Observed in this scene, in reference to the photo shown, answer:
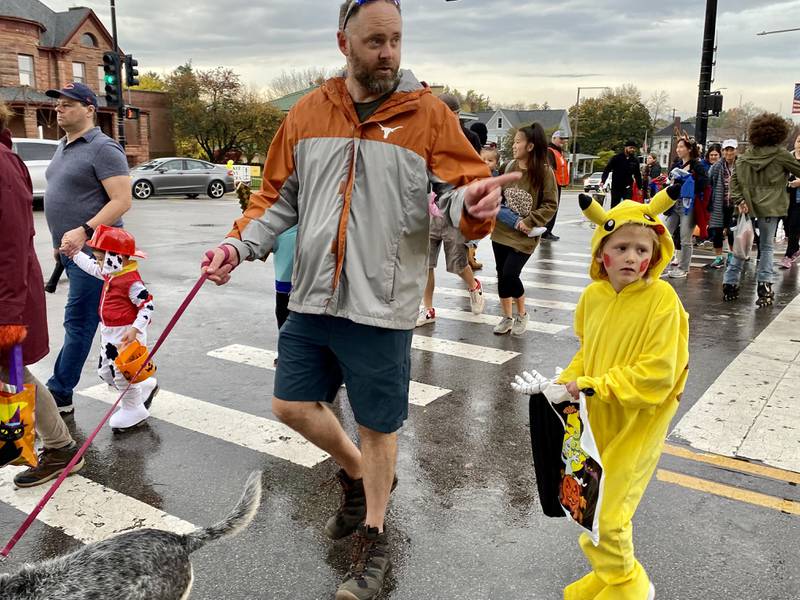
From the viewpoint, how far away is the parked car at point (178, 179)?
24750 mm

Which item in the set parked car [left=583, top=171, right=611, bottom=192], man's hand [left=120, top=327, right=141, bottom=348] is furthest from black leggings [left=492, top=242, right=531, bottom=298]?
parked car [left=583, top=171, right=611, bottom=192]

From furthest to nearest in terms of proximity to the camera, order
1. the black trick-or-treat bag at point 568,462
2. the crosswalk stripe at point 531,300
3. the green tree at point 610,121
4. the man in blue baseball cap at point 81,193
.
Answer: the green tree at point 610,121
the crosswalk stripe at point 531,300
the man in blue baseball cap at point 81,193
the black trick-or-treat bag at point 568,462

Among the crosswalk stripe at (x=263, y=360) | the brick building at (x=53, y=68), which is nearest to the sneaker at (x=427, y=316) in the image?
the crosswalk stripe at (x=263, y=360)

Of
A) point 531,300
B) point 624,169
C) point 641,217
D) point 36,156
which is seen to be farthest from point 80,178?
point 36,156

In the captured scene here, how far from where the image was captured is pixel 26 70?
134 feet

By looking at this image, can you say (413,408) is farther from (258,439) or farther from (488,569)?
(488,569)

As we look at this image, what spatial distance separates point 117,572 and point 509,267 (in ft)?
16.8

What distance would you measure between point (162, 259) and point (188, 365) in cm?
615

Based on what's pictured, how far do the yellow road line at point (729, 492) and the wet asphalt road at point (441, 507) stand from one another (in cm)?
6

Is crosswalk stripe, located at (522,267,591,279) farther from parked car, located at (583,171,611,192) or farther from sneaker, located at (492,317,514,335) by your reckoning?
parked car, located at (583,171,611,192)

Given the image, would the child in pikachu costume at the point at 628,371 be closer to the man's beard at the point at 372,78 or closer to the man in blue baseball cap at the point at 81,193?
the man's beard at the point at 372,78

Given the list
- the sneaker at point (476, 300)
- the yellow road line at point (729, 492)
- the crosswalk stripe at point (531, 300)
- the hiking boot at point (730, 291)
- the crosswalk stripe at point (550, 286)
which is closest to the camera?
the yellow road line at point (729, 492)

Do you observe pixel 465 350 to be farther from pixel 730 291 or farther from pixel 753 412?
pixel 730 291

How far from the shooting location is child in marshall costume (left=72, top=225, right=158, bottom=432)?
4309 mm
